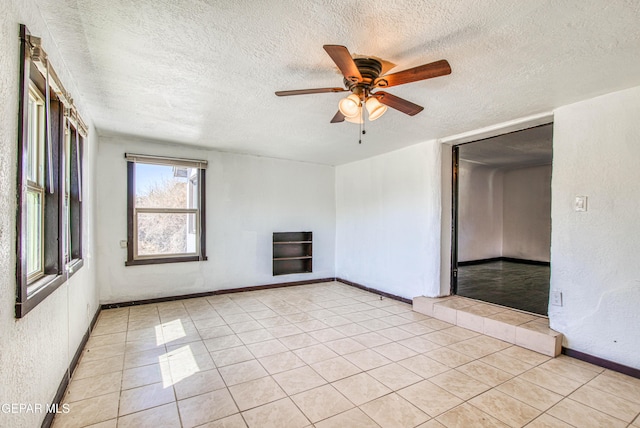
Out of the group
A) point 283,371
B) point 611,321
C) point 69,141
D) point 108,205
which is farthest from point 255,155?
point 611,321

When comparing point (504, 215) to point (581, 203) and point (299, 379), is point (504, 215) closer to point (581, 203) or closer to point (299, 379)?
point (581, 203)

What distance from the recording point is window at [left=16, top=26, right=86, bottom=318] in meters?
1.45

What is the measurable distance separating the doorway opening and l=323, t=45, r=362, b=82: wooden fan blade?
4.36m

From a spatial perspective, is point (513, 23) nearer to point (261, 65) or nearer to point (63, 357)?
point (261, 65)

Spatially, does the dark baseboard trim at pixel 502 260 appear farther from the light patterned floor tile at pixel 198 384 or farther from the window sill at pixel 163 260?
the light patterned floor tile at pixel 198 384

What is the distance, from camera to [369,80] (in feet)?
6.89

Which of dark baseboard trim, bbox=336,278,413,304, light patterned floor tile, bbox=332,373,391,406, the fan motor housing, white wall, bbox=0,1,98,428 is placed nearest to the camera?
white wall, bbox=0,1,98,428

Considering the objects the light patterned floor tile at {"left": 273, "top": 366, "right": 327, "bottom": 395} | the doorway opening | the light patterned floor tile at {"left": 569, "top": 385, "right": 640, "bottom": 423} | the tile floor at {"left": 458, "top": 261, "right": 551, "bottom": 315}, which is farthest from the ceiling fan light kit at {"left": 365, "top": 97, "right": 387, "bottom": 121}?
the doorway opening

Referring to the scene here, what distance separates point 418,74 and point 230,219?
3900 mm

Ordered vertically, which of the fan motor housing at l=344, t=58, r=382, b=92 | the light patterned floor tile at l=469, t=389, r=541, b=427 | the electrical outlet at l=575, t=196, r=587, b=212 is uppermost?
the fan motor housing at l=344, t=58, r=382, b=92

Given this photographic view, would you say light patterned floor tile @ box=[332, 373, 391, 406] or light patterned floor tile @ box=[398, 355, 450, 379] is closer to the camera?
light patterned floor tile @ box=[332, 373, 391, 406]

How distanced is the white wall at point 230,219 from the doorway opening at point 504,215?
2.76 meters

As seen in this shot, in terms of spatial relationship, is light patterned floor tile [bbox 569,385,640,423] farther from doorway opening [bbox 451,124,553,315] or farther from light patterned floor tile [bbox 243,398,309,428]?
doorway opening [bbox 451,124,553,315]

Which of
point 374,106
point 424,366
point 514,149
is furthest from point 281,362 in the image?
point 514,149
